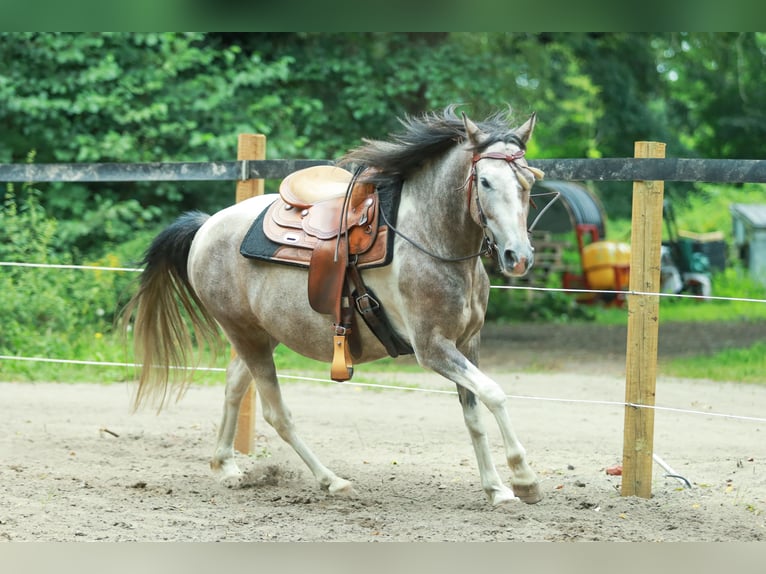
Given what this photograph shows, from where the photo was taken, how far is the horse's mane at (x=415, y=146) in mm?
4523

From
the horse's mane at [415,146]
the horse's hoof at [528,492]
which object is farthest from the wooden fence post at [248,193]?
the horse's hoof at [528,492]

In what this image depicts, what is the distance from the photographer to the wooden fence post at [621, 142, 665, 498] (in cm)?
498

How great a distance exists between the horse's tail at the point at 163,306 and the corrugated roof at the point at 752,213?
46.1 feet

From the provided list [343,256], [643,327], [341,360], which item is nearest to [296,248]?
[343,256]

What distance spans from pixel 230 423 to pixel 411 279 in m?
1.75

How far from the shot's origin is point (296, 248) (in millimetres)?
4848

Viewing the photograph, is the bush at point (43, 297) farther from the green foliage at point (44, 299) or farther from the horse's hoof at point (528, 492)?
the horse's hoof at point (528, 492)

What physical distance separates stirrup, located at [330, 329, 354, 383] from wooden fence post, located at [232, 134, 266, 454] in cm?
151

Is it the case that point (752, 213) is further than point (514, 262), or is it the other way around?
point (752, 213)

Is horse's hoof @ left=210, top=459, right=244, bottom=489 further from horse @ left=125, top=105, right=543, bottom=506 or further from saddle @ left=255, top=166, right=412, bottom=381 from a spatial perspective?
saddle @ left=255, top=166, right=412, bottom=381

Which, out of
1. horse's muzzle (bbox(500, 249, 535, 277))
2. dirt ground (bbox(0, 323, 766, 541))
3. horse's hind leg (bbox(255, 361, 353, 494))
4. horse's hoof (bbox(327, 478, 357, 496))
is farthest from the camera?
horse's hind leg (bbox(255, 361, 353, 494))

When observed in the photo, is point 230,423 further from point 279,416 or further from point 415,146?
point 415,146

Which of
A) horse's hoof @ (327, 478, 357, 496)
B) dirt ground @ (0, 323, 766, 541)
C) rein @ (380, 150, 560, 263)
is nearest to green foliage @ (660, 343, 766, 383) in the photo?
dirt ground @ (0, 323, 766, 541)

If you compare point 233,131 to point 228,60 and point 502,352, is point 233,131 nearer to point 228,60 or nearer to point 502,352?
point 228,60
